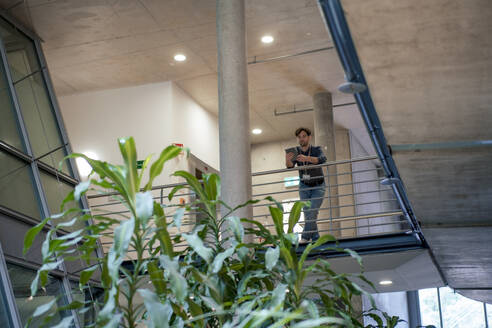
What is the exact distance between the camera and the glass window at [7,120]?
6.71 m

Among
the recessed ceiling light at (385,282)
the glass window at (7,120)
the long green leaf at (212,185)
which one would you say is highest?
the glass window at (7,120)

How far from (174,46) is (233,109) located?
282 cm

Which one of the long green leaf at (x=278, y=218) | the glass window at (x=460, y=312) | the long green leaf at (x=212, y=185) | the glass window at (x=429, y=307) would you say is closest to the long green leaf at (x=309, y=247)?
the long green leaf at (x=278, y=218)

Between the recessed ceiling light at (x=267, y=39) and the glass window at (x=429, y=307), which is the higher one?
the recessed ceiling light at (x=267, y=39)

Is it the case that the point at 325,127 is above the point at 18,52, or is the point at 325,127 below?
below

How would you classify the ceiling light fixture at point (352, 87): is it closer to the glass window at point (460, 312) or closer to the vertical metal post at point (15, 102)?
the vertical metal post at point (15, 102)

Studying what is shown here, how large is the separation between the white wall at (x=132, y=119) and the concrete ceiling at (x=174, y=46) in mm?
170

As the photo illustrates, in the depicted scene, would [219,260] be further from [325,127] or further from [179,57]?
[325,127]

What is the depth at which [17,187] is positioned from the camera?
651cm

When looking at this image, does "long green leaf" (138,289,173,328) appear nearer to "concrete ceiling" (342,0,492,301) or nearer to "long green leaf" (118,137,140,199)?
"long green leaf" (118,137,140,199)

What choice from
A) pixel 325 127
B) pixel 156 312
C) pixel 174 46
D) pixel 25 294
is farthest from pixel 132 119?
pixel 156 312

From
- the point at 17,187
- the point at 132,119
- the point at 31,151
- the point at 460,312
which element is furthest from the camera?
the point at 460,312

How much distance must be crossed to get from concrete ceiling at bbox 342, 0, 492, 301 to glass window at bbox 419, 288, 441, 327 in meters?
12.9

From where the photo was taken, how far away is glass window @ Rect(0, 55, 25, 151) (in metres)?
6.71
